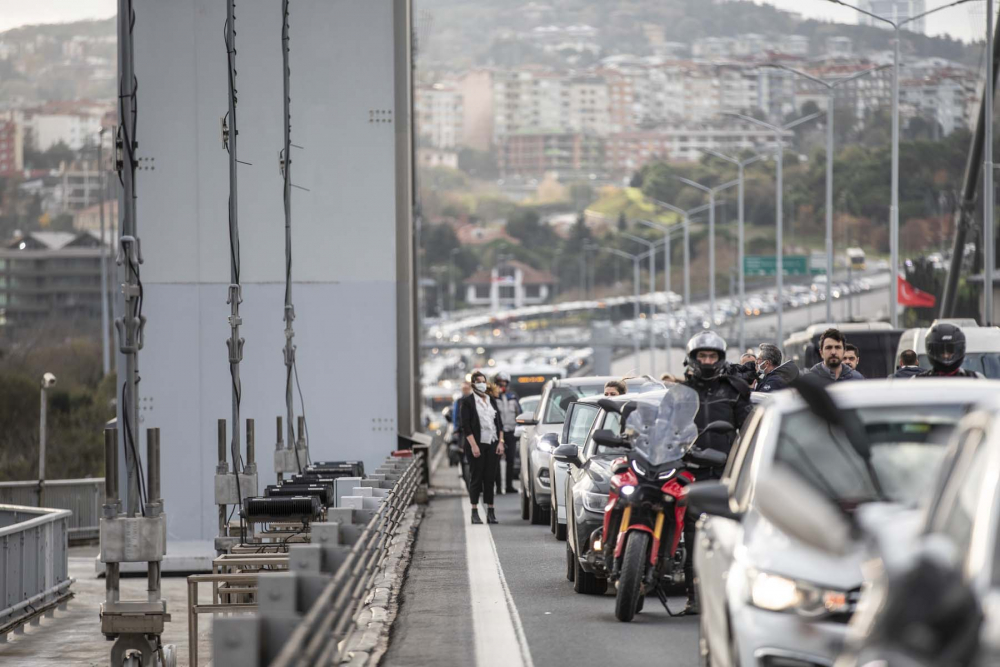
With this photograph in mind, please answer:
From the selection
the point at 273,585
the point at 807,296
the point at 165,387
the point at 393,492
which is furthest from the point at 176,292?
the point at 807,296

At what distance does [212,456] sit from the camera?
30.2 metres

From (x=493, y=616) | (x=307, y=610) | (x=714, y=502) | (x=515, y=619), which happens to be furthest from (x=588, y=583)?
(x=714, y=502)

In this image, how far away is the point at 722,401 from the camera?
1204cm

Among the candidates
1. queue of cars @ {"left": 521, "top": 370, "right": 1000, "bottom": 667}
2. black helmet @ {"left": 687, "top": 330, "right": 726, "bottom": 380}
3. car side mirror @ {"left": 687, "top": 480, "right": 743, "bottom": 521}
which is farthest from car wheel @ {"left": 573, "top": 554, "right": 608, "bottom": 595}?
car side mirror @ {"left": 687, "top": 480, "right": 743, "bottom": 521}

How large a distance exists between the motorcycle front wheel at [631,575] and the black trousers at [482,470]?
35.9 ft

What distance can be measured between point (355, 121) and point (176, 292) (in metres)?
4.41

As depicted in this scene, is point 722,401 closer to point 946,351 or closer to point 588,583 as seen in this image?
point 946,351

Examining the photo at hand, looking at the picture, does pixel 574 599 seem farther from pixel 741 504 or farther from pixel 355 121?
pixel 355 121

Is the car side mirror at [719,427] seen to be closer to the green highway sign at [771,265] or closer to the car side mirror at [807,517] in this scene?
the car side mirror at [807,517]

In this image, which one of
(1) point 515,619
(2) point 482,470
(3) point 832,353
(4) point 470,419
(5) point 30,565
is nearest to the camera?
(1) point 515,619

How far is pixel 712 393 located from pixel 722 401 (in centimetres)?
13

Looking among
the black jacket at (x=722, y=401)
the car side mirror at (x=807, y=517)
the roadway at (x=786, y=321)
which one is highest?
the roadway at (x=786, y=321)

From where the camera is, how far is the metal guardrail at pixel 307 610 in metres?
6.78

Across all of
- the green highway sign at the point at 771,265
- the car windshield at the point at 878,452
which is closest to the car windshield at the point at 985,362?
the car windshield at the point at 878,452
